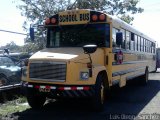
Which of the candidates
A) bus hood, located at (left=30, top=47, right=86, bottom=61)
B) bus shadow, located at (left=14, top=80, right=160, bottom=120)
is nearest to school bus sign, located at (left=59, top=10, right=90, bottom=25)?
bus hood, located at (left=30, top=47, right=86, bottom=61)

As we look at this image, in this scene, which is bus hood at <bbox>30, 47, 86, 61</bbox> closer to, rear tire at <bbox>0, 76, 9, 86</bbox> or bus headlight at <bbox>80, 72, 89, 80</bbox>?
bus headlight at <bbox>80, 72, 89, 80</bbox>

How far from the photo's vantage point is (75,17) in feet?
32.1

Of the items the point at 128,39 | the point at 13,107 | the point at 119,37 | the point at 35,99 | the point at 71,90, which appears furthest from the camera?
the point at 128,39

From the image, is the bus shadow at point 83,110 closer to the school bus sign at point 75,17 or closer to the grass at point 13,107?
the grass at point 13,107

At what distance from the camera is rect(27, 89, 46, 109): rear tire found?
29.0ft

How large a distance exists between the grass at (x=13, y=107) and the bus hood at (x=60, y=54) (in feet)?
5.25

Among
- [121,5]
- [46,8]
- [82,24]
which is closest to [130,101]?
[82,24]

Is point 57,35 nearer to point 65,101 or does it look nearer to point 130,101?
point 65,101

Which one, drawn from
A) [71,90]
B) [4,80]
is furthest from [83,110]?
[4,80]

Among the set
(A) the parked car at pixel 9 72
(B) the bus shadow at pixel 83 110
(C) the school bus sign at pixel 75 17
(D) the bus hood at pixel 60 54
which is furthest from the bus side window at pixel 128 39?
(A) the parked car at pixel 9 72

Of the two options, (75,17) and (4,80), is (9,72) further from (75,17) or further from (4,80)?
(75,17)

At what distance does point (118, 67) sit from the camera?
35.1ft

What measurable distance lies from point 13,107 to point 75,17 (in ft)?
10.5

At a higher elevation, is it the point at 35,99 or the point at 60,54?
the point at 60,54
